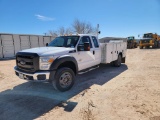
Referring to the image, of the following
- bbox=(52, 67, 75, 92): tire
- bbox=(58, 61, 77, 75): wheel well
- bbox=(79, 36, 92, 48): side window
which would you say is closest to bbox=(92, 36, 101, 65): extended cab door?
bbox=(79, 36, 92, 48): side window

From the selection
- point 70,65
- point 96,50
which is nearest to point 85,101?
point 70,65

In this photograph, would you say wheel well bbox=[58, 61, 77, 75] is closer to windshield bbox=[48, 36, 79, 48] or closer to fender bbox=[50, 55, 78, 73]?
fender bbox=[50, 55, 78, 73]

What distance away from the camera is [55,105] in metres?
3.80

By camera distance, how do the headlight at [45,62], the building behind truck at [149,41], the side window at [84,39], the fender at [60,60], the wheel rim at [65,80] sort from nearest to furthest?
1. the headlight at [45,62]
2. the fender at [60,60]
3. the wheel rim at [65,80]
4. the side window at [84,39]
5. the building behind truck at [149,41]

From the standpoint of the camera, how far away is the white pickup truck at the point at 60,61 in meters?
4.17

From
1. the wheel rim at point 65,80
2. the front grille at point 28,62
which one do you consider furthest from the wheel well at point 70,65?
the front grille at point 28,62

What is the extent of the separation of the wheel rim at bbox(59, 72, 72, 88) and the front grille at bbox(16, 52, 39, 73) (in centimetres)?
95

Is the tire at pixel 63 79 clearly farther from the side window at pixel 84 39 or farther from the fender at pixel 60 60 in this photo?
the side window at pixel 84 39

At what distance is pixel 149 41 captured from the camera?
25.1 m

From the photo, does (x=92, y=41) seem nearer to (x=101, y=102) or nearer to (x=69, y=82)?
(x=69, y=82)

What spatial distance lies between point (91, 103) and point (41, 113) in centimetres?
140

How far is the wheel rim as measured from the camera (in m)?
4.66

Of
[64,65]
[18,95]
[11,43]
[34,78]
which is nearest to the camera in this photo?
[34,78]

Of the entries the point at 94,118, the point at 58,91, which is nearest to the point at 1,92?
the point at 58,91
